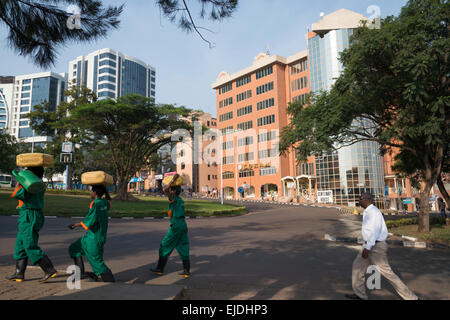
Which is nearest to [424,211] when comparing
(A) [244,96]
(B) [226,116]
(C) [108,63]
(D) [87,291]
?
(D) [87,291]

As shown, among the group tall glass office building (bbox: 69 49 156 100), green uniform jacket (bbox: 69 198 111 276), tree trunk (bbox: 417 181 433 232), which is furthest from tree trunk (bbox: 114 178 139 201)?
tall glass office building (bbox: 69 49 156 100)

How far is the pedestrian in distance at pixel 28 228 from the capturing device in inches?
181

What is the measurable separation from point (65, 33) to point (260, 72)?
176 feet

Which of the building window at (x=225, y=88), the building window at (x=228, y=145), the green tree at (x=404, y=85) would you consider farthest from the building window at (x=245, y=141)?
the green tree at (x=404, y=85)

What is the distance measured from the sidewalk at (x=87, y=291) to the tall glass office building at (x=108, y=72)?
10403 centimetres

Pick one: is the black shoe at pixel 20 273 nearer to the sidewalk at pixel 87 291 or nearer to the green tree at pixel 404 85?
the sidewalk at pixel 87 291

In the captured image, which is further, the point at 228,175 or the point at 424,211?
the point at 228,175

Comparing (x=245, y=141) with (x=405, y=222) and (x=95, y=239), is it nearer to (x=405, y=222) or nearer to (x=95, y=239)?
(x=405, y=222)

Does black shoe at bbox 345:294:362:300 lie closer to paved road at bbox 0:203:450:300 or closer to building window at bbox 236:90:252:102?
paved road at bbox 0:203:450:300

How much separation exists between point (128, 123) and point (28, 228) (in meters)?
23.8

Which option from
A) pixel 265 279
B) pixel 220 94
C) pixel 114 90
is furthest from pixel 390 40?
pixel 114 90

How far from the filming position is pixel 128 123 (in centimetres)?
2742

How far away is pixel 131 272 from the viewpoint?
5.62m
